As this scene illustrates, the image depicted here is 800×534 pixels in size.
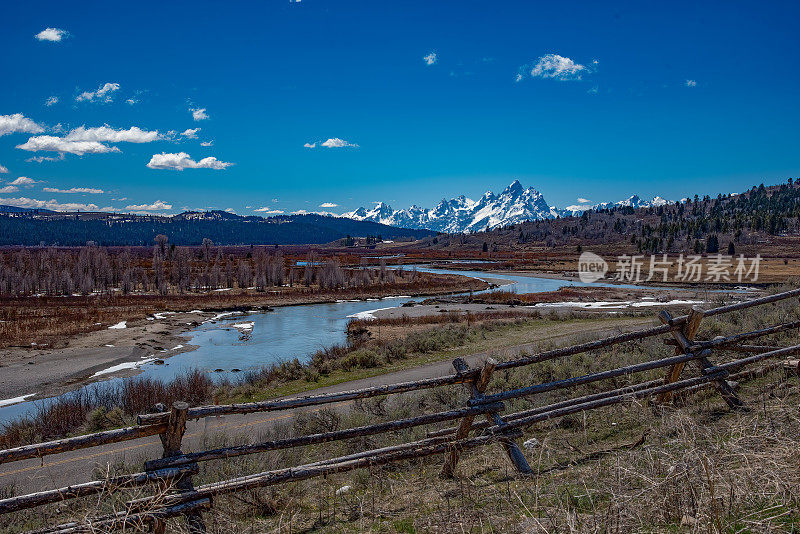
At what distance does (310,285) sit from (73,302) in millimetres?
29044

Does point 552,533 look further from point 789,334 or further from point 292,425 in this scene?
point 789,334

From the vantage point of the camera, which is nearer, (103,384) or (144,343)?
(103,384)

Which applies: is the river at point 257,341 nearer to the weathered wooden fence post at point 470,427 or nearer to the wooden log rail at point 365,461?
the wooden log rail at point 365,461

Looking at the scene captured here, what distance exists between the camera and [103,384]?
20078 millimetres

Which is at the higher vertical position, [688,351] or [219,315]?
[688,351]

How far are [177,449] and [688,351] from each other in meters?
7.03

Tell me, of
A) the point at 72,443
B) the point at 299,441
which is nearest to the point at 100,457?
the point at 72,443

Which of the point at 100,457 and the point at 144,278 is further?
the point at 144,278

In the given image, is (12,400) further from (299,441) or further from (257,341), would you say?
(299,441)

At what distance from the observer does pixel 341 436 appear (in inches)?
224

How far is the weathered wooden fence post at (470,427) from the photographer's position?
5797 mm

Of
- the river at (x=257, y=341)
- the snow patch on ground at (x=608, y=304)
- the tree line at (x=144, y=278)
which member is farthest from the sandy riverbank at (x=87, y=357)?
the snow patch on ground at (x=608, y=304)

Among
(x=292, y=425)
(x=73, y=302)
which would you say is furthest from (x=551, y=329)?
(x=73, y=302)

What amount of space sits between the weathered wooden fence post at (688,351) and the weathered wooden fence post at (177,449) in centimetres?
653
